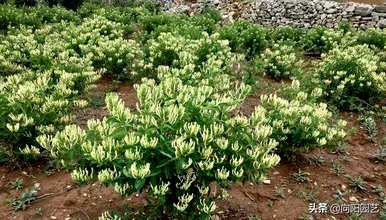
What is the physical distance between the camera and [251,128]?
3.80 m

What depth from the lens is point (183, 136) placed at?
3244 millimetres

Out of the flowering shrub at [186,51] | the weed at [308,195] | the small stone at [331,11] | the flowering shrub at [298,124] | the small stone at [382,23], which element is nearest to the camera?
the flowering shrub at [298,124]

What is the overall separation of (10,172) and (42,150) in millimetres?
422

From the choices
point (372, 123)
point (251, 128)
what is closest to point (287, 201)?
point (251, 128)

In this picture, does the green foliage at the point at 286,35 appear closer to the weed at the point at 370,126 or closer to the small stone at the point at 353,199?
the weed at the point at 370,126

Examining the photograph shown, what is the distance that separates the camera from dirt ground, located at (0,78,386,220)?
4273 millimetres

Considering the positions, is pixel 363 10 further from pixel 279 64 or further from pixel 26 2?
pixel 26 2

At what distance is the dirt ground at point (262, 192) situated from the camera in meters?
4.27

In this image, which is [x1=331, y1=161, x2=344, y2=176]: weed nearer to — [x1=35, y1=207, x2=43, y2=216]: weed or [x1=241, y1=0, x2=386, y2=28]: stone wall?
[x1=35, y1=207, x2=43, y2=216]: weed

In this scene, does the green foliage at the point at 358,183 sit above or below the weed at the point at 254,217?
below

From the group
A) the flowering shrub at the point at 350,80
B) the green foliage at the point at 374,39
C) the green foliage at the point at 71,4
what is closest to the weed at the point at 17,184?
the flowering shrub at the point at 350,80

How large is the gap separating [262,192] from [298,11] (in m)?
10.7

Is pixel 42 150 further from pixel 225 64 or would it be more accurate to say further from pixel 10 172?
pixel 225 64

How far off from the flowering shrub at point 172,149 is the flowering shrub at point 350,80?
3858 millimetres
